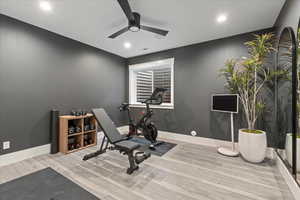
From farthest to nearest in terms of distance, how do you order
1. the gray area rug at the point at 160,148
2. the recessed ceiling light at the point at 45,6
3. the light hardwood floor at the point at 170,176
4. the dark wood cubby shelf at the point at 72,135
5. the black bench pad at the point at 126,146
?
the gray area rug at the point at 160,148 < the dark wood cubby shelf at the point at 72,135 < the black bench pad at the point at 126,146 < the recessed ceiling light at the point at 45,6 < the light hardwood floor at the point at 170,176

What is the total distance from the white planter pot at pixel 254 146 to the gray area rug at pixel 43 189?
2683 millimetres

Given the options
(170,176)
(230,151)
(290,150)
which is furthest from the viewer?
(230,151)

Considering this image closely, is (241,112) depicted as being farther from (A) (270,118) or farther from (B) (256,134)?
(B) (256,134)

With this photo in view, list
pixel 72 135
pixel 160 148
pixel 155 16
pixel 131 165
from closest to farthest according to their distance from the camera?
1. pixel 131 165
2. pixel 155 16
3. pixel 72 135
4. pixel 160 148

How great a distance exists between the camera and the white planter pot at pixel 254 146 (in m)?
2.42

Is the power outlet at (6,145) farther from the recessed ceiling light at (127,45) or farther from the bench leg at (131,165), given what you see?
the recessed ceiling light at (127,45)

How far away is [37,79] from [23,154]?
1540 millimetres

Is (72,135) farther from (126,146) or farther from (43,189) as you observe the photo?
(126,146)

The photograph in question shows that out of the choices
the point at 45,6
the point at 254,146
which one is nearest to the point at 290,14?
the point at 254,146

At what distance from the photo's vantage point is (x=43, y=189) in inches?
70.3

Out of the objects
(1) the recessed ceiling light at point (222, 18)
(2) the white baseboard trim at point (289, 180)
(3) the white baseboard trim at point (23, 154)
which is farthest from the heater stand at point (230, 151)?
(3) the white baseboard trim at point (23, 154)

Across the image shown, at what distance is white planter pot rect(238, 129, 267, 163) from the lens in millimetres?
2416

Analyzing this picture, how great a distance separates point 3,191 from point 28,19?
9.50 feet

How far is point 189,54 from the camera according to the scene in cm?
381
